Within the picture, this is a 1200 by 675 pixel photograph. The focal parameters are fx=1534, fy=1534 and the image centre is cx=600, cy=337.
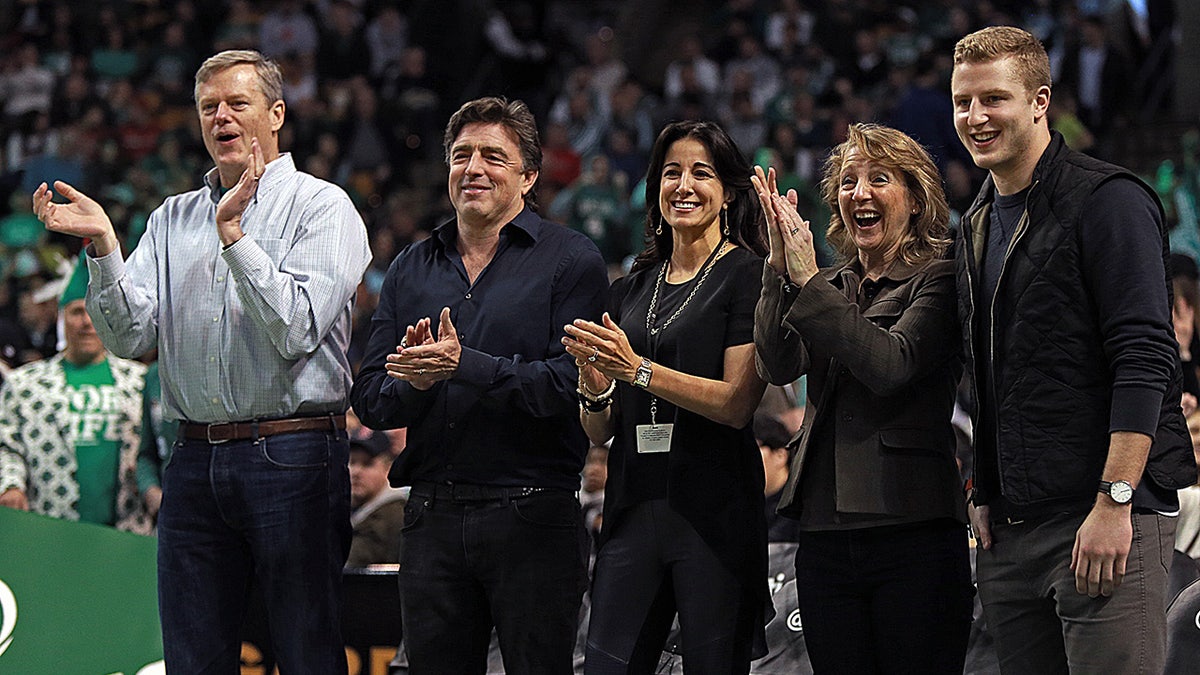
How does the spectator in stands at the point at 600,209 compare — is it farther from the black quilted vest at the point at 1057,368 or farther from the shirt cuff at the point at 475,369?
the black quilted vest at the point at 1057,368

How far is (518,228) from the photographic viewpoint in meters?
4.05

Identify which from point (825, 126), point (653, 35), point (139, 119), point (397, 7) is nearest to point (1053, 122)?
point (825, 126)

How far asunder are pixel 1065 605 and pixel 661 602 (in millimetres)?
988

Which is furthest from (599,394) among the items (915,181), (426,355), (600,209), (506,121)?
(600,209)

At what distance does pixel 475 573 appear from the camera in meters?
3.79

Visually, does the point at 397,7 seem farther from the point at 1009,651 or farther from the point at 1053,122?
the point at 1009,651

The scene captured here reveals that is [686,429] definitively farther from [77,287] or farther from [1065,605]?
[77,287]

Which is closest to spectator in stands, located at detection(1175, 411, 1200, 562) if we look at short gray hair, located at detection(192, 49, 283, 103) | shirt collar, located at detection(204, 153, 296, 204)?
shirt collar, located at detection(204, 153, 296, 204)

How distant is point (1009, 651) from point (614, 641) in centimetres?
92

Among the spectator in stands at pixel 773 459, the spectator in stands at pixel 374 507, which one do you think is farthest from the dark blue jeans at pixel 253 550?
the spectator in stands at pixel 773 459

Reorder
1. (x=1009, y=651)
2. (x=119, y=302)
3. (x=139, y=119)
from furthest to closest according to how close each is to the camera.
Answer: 1. (x=139, y=119)
2. (x=119, y=302)
3. (x=1009, y=651)

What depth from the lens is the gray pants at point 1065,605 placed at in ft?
10.1

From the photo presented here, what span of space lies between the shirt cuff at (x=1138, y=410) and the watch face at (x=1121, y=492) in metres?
0.11

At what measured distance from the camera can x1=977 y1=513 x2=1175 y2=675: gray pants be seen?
3070 millimetres
